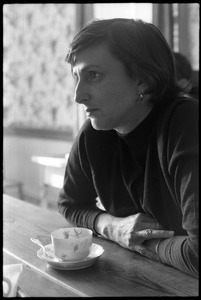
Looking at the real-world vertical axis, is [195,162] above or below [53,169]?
above

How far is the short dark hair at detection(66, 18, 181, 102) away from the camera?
3.13 feet

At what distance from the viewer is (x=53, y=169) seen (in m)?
2.62

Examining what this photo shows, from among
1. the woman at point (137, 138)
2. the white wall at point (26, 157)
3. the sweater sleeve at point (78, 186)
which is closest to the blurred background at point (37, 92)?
the white wall at point (26, 157)

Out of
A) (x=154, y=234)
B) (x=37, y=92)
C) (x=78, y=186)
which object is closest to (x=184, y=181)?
(x=154, y=234)

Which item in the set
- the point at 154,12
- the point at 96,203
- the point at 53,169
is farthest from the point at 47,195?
the point at 96,203

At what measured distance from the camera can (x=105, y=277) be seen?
0.73 meters

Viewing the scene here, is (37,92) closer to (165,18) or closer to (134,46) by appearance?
(165,18)

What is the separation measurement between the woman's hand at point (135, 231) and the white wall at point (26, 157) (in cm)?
253

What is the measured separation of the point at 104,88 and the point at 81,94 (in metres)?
0.06

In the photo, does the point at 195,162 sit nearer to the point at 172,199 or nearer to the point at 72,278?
the point at 172,199

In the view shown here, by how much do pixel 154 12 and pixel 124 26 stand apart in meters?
1.76

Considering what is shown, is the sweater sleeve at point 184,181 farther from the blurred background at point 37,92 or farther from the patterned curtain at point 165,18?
the blurred background at point 37,92

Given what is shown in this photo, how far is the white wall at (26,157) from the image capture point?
11.9 ft

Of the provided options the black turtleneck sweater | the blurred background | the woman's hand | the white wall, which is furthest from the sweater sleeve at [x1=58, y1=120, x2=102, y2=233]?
the white wall
